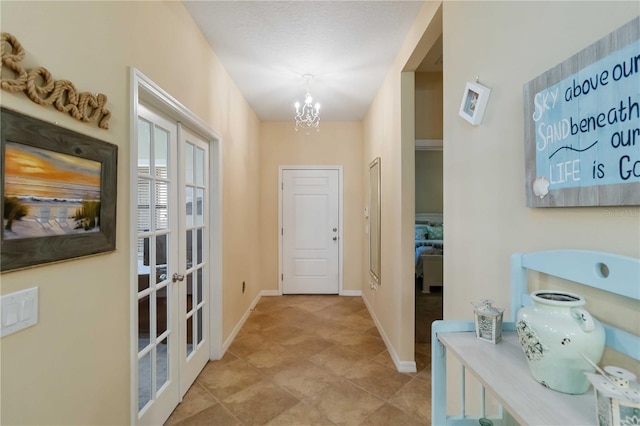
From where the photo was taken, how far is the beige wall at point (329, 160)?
4.65 metres

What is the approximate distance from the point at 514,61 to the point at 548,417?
1105mm

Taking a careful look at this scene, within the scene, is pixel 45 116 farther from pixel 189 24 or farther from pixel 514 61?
pixel 514 61

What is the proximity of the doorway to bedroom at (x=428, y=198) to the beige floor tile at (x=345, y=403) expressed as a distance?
947mm

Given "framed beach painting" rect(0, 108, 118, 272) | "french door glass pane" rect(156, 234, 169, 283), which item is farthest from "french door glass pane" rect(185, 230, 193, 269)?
"framed beach painting" rect(0, 108, 118, 272)

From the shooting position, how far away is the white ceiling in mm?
1967

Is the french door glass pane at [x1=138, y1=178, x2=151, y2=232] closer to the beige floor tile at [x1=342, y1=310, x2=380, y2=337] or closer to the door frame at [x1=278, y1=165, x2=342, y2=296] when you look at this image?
the beige floor tile at [x1=342, y1=310, x2=380, y2=337]

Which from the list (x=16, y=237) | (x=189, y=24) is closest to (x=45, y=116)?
(x=16, y=237)

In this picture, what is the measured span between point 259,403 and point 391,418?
0.91 m

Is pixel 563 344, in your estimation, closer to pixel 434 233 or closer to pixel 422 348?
pixel 422 348

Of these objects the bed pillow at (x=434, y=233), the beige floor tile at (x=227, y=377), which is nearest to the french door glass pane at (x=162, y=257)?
the beige floor tile at (x=227, y=377)

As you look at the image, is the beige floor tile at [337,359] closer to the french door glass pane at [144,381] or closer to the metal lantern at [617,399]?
the french door glass pane at [144,381]

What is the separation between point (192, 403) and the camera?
81.5 inches

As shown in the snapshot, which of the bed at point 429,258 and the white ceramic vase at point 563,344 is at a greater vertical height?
the white ceramic vase at point 563,344

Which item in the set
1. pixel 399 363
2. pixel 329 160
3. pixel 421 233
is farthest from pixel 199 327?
pixel 421 233
